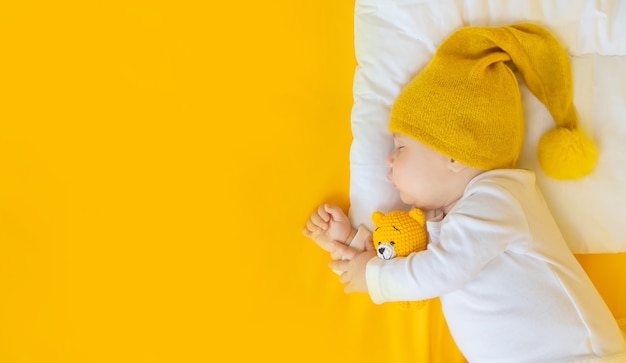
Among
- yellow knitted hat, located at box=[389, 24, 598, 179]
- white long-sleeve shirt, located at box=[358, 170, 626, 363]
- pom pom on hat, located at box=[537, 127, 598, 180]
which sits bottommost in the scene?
white long-sleeve shirt, located at box=[358, 170, 626, 363]

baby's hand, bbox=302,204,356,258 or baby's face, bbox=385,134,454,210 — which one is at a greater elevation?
baby's face, bbox=385,134,454,210

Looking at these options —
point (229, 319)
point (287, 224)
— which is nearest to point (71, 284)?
point (229, 319)

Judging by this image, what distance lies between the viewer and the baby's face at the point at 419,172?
1004mm

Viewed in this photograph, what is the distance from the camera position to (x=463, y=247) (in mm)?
937

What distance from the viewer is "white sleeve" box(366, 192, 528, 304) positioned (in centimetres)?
93

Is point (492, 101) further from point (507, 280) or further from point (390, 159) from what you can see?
point (507, 280)

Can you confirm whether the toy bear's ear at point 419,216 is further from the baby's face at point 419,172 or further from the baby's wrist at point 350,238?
the baby's wrist at point 350,238

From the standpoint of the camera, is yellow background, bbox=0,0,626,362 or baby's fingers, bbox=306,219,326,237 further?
baby's fingers, bbox=306,219,326,237

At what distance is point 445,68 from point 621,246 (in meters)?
0.55

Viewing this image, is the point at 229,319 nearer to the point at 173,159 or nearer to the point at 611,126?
the point at 173,159

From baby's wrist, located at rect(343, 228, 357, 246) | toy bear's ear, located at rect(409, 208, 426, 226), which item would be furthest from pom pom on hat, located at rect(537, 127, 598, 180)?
baby's wrist, located at rect(343, 228, 357, 246)

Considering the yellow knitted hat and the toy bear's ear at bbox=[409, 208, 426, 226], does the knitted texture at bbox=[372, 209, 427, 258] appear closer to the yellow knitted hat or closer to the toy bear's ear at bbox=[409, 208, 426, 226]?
the toy bear's ear at bbox=[409, 208, 426, 226]

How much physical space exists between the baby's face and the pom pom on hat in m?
0.21

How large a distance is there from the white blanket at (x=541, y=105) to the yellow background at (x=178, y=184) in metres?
0.09
